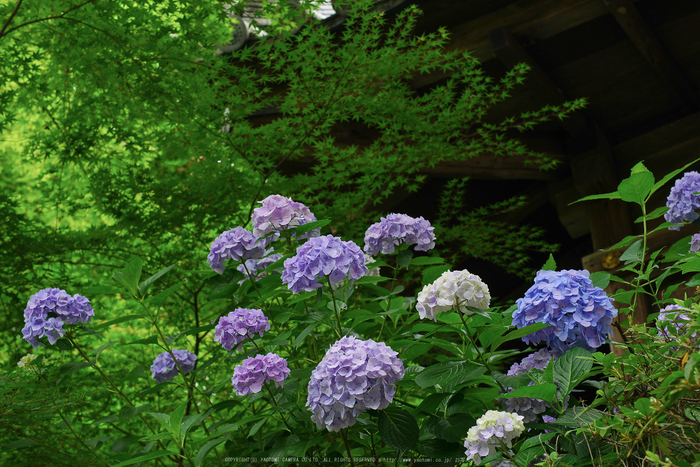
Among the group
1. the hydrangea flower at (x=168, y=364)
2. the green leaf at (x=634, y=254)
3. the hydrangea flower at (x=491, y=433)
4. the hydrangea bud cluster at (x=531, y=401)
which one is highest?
the green leaf at (x=634, y=254)

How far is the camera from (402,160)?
112 inches

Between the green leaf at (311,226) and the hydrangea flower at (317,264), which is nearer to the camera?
the hydrangea flower at (317,264)

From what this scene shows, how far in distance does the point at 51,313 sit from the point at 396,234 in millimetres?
900

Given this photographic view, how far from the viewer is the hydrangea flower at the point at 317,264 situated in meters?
1.08

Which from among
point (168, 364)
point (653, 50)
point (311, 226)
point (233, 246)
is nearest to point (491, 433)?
point (311, 226)

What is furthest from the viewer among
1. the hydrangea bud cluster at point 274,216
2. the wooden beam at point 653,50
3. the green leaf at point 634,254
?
the wooden beam at point 653,50

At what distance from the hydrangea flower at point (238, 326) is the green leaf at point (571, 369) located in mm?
645

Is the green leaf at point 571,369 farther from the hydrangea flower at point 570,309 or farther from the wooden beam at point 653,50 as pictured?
the wooden beam at point 653,50

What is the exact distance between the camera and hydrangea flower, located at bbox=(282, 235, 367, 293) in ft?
3.55

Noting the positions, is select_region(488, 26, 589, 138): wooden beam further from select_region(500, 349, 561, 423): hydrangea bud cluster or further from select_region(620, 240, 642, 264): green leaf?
select_region(500, 349, 561, 423): hydrangea bud cluster

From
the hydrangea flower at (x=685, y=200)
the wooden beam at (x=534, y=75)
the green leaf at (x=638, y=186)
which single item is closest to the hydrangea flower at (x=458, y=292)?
the green leaf at (x=638, y=186)

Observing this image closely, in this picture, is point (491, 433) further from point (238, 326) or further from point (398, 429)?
point (238, 326)

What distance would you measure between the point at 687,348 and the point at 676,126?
2995mm

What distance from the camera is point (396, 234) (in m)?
1.44
